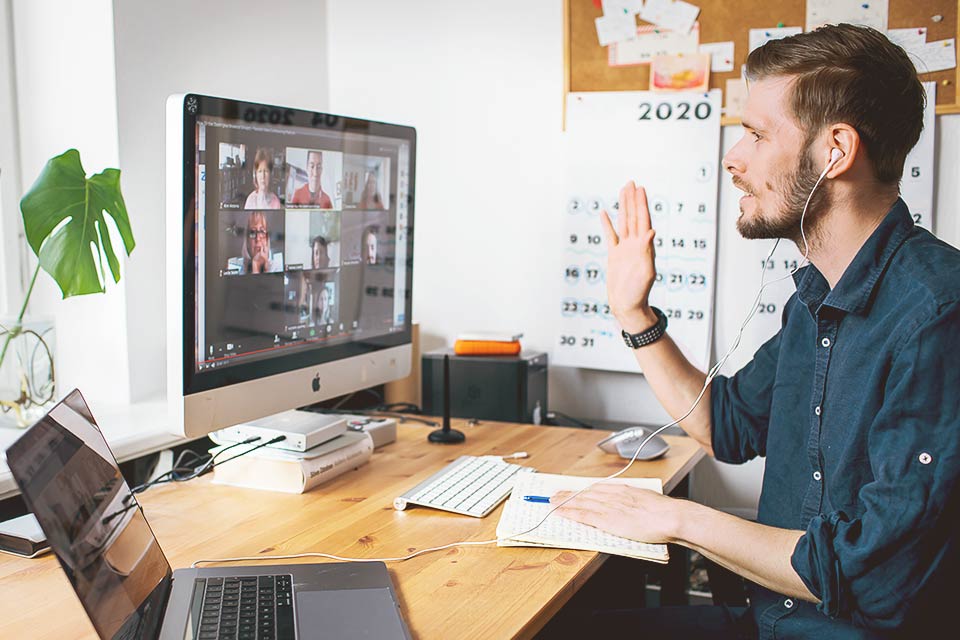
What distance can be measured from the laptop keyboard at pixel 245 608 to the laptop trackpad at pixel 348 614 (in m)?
0.02

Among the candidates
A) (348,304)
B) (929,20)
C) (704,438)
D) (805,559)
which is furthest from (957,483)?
(929,20)

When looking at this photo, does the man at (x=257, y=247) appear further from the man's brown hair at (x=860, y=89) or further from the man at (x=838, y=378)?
the man's brown hair at (x=860, y=89)

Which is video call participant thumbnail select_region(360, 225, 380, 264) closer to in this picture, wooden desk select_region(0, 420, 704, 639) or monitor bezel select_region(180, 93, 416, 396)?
monitor bezel select_region(180, 93, 416, 396)

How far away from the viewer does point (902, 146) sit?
1374 mm

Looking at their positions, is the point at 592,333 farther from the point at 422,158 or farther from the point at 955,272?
the point at 955,272

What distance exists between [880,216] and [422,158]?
1464 mm

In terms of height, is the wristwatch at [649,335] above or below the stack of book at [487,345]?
above

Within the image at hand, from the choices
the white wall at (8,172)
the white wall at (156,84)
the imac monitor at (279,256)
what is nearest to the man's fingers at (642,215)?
the imac monitor at (279,256)

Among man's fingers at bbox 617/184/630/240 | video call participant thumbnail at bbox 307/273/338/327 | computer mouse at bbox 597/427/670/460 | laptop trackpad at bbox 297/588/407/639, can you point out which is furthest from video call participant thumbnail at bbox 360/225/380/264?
laptop trackpad at bbox 297/588/407/639

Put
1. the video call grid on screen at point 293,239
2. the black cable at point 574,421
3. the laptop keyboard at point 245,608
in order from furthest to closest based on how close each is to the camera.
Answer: the black cable at point 574,421
the video call grid on screen at point 293,239
the laptop keyboard at point 245,608

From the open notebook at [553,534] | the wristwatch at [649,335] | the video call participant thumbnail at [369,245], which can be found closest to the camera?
the open notebook at [553,534]

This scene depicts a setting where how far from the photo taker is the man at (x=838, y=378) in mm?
1129

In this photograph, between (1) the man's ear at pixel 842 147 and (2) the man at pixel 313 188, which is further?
(2) the man at pixel 313 188

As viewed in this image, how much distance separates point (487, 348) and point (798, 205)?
40.7 inches
